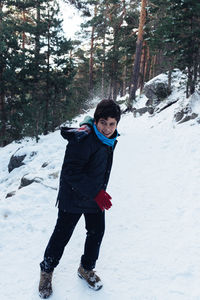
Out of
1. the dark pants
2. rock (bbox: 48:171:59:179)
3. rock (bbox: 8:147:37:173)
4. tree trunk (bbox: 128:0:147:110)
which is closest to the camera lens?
the dark pants

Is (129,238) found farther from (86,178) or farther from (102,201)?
(86,178)

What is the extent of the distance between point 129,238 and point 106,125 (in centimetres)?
219

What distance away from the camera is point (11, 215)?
3969 millimetres

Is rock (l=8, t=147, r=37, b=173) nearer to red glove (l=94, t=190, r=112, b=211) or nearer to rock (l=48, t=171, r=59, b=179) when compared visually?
rock (l=48, t=171, r=59, b=179)

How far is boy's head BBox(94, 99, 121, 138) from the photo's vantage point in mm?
2121

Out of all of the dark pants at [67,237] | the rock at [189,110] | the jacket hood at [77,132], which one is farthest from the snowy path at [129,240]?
the rock at [189,110]

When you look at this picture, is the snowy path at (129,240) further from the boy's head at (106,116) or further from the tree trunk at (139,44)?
the tree trunk at (139,44)

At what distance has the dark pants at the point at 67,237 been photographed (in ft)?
7.56

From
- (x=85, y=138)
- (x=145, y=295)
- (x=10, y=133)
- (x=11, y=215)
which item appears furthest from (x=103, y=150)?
(x=10, y=133)

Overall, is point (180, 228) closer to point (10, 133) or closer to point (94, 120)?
point (94, 120)

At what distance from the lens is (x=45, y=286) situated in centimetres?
239

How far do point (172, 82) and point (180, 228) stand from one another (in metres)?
13.0

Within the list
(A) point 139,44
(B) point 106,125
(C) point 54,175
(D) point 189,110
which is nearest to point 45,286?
(B) point 106,125

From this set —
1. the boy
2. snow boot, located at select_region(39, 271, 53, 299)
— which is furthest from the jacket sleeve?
snow boot, located at select_region(39, 271, 53, 299)
